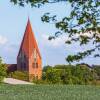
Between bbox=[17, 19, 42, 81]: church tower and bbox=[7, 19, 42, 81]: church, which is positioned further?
bbox=[7, 19, 42, 81]: church

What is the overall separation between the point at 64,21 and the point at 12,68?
92.2m

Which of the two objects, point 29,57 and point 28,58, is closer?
point 29,57

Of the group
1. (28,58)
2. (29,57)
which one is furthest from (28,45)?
(28,58)

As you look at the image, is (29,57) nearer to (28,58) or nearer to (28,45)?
(28,58)

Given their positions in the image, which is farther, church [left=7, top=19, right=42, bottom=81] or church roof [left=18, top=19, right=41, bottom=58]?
church [left=7, top=19, right=42, bottom=81]

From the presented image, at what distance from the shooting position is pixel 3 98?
6500 millimetres

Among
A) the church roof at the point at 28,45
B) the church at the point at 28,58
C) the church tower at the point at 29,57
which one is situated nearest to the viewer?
the church roof at the point at 28,45

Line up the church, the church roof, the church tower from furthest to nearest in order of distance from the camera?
the church < the church tower < the church roof

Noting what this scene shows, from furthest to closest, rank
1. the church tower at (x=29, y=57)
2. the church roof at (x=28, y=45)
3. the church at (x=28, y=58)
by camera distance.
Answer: the church at (x=28, y=58), the church tower at (x=29, y=57), the church roof at (x=28, y=45)

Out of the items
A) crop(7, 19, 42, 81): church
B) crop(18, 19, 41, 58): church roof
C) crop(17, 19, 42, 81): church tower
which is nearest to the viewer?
crop(18, 19, 41, 58): church roof

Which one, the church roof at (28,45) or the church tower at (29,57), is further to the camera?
the church tower at (29,57)

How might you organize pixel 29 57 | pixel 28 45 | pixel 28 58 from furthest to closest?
pixel 28 58 < pixel 29 57 < pixel 28 45

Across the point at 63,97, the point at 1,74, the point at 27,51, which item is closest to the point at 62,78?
the point at 1,74

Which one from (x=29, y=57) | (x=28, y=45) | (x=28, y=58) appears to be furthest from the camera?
(x=28, y=58)
